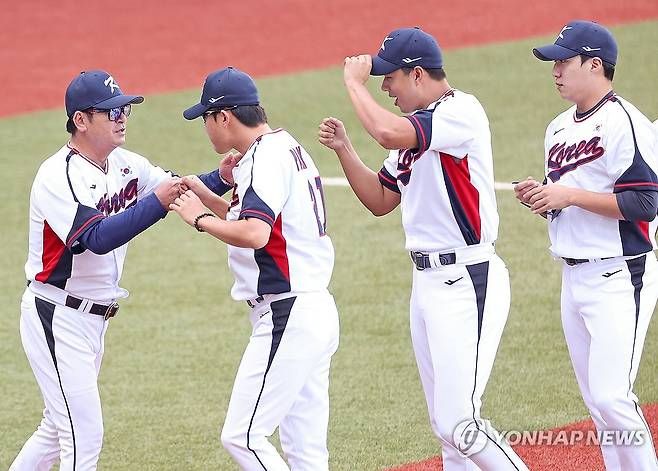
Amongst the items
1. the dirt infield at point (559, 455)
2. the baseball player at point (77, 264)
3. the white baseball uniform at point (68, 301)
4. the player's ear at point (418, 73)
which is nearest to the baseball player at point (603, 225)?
the player's ear at point (418, 73)

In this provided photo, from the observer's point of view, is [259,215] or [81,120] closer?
[259,215]

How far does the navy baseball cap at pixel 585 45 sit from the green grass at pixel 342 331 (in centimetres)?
218

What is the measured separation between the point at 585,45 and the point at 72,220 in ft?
7.30

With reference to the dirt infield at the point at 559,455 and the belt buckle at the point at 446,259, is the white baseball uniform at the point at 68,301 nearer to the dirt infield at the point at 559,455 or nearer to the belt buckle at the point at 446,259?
Answer: the belt buckle at the point at 446,259

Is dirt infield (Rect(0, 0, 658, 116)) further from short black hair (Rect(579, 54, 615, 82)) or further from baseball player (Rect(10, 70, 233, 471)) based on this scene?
short black hair (Rect(579, 54, 615, 82))

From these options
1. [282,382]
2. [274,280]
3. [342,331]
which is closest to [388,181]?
[274,280]

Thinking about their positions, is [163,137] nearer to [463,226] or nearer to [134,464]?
[134,464]

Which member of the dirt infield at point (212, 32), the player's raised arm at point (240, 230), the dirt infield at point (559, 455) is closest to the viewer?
the player's raised arm at point (240, 230)

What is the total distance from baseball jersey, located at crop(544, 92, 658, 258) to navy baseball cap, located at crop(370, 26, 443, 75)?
0.69 m

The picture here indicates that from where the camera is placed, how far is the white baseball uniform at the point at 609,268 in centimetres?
493

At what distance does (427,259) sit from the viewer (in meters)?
4.97

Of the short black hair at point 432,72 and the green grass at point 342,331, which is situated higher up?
the short black hair at point 432,72

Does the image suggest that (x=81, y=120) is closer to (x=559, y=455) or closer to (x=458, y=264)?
(x=458, y=264)

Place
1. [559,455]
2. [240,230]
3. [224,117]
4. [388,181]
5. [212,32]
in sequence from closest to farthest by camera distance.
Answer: [240,230] < [224,117] < [388,181] < [559,455] < [212,32]
